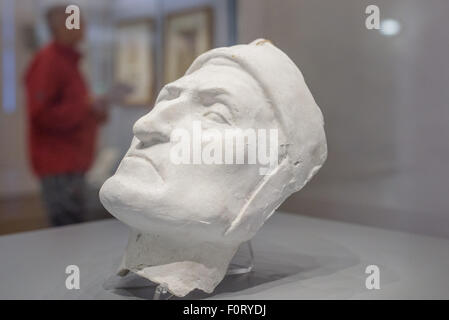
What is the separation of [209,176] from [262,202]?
0.23m

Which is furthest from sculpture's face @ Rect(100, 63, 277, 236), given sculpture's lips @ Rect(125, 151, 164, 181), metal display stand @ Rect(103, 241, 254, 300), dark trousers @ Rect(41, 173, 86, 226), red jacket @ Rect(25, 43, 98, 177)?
dark trousers @ Rect(41, 173, 86, 226)

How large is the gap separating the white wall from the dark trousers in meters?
1.38

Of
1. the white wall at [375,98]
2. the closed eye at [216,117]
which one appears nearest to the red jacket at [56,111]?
the white wall at [375,98]

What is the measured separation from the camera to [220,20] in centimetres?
329

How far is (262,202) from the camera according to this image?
2.04m

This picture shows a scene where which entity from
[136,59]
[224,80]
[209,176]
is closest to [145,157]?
[209,176]

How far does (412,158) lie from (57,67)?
2044mm

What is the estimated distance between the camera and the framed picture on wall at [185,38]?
3.21m

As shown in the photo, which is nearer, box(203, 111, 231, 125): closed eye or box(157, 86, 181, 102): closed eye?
box(203, 111, 231, 125): closed eye

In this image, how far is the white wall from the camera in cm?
287

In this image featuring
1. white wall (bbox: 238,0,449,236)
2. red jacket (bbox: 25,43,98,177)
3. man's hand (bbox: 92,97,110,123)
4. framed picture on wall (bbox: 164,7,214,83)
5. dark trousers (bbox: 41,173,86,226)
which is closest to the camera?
white wall (bbox: 238,0,449,236)

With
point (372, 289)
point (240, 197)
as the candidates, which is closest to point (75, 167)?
point (240, 197)

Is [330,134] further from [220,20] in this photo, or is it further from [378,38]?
[220,20]

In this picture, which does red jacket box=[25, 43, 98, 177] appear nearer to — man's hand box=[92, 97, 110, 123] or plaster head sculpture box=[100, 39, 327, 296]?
man's hand box=[92, 97, 110, 123]
